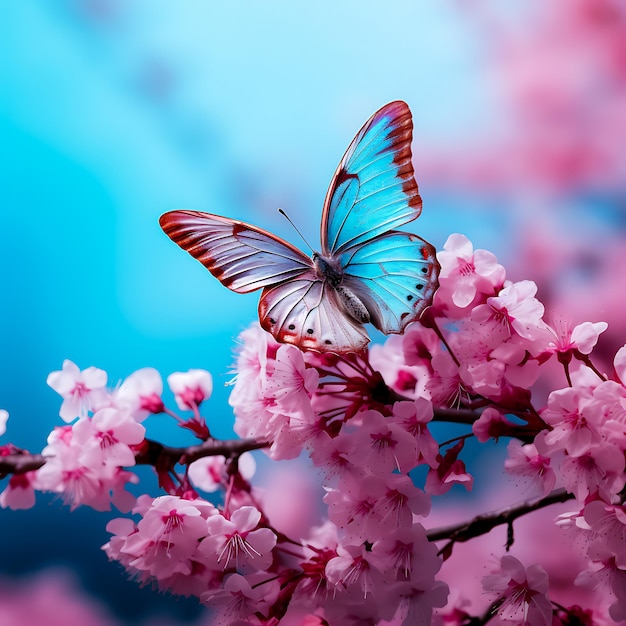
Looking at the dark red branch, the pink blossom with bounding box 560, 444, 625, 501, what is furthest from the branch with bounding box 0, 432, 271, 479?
the pink blossom with bounding box 560, 444, 625, 501

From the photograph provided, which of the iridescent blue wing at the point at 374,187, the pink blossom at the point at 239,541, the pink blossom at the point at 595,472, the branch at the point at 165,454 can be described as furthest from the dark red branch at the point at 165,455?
the pink blossom at the point at 595,472

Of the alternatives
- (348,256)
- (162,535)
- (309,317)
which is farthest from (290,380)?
(162,535)

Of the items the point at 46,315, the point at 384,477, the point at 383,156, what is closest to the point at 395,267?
the point at 383,156

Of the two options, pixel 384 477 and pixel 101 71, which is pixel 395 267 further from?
pixel 101 71

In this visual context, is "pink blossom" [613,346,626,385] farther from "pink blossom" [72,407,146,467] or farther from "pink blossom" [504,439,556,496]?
"pink blossom" [72,407,146,467]

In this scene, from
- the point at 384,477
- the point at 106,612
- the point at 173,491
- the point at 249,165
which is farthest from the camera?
the point at 249,165

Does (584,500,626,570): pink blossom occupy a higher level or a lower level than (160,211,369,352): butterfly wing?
lower

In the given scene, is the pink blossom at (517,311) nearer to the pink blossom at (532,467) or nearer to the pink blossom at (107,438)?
the pink blossom at (532,467)
